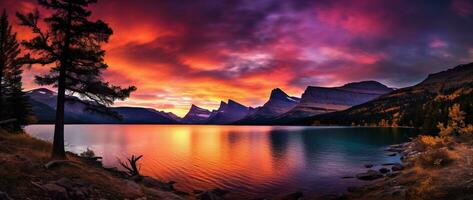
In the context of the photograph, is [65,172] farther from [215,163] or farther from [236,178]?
[215,163]

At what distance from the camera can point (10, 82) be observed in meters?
47.2

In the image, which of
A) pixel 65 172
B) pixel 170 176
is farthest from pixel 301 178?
pixel 65 172

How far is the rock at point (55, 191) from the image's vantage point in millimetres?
16125

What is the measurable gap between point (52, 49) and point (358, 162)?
50.0 meters

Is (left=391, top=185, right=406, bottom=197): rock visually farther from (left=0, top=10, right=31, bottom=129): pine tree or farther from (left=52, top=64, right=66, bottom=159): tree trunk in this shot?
(left=0, top=10, right=31, bottom=129): pine tree

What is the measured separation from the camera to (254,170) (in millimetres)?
49250

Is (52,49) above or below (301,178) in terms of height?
above

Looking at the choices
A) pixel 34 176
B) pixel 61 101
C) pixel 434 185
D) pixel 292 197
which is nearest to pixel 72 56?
pixel 61 101

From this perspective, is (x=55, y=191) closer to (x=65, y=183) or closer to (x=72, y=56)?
(x=65, y=183)

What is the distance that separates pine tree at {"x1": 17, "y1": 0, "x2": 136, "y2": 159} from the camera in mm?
24281

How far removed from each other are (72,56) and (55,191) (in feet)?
41.6

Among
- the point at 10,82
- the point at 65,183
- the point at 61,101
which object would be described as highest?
the point at 10,82

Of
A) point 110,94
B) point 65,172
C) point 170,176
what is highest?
point 110,94

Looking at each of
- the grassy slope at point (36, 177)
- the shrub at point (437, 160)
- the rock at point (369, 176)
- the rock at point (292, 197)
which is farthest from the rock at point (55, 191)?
the rock at point (369, 176)
